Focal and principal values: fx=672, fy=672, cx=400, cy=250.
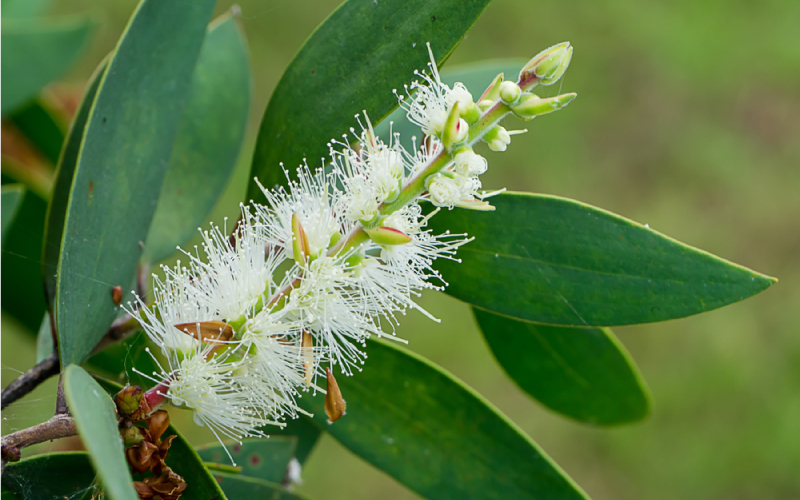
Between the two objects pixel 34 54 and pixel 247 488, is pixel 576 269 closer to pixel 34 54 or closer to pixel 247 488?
pixel 247 488

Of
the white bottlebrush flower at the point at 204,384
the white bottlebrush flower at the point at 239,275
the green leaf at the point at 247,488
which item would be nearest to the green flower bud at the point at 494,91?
the white bottlebrush flower at the point at 239,275

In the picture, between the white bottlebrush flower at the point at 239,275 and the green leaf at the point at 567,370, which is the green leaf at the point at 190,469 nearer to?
the white bottlebrush flower at the point at 239,275

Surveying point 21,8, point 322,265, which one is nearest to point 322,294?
point 322,265

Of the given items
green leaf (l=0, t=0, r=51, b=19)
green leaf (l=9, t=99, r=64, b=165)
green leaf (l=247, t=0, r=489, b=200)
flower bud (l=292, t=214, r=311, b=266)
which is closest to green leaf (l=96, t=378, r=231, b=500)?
flower bud (l=292, t=214, r=311, b=266)

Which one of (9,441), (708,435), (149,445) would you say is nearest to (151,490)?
(149,445)

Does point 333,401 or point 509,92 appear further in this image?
point 333,401

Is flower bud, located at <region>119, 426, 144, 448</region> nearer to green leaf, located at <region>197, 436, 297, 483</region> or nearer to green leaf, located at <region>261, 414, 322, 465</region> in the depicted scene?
green leaf, located at <region>197, 436, 297, 483</region>

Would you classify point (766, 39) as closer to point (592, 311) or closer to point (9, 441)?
point (592, 311)
